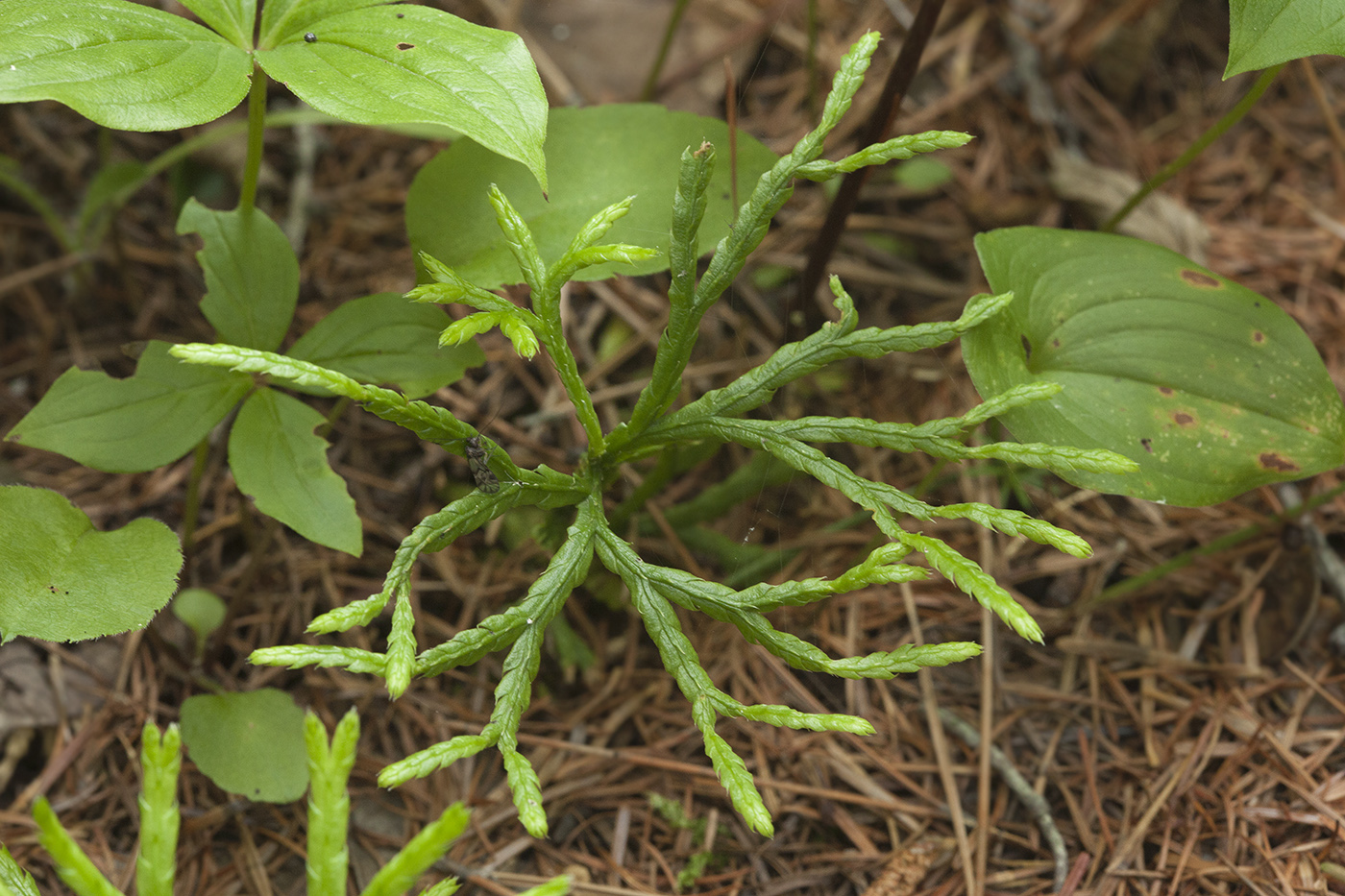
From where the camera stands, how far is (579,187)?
1.73 m

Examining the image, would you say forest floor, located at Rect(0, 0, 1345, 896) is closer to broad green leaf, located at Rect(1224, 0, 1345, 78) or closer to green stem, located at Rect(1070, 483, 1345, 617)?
green stem, located at Rect(1070, 483, 1345, 617)

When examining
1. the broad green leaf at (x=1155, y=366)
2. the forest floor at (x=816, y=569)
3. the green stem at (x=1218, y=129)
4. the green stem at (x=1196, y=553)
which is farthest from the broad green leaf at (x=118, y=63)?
the green stem at (x=1196, y=553)

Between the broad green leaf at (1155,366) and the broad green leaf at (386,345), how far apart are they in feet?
2.92

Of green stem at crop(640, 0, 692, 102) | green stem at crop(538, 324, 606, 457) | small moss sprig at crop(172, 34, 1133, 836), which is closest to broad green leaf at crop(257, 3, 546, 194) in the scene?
small moss sprig at crop(172, 34, 1133, 836)

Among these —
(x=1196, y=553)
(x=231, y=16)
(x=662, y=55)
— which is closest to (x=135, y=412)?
(x=231, y=16)

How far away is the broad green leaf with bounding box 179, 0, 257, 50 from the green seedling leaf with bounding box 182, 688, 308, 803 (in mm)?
1138

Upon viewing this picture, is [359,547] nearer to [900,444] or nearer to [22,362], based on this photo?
[900,444]

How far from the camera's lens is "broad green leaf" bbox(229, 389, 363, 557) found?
1.44 m

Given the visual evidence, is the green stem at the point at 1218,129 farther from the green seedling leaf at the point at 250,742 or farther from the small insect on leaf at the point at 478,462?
the green seedling leaf at the point at 250,742

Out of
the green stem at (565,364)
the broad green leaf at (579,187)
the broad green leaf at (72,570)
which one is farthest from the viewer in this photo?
the broad green leaf at (579,187)

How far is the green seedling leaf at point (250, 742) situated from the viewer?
1.57 meters

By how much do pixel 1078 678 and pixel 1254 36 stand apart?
1.19 meters

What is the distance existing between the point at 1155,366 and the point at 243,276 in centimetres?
159

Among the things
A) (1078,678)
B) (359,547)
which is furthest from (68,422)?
(1078,678)
